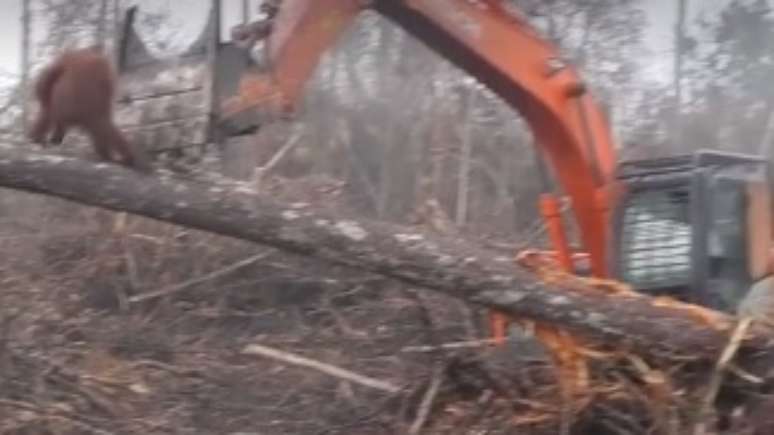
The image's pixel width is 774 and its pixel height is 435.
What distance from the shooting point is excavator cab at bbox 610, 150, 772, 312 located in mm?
8422

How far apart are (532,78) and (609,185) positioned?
69 centimetres

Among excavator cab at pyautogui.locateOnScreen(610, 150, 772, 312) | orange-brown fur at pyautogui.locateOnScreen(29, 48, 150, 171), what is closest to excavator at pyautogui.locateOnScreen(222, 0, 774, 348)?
excavator cab at pyautogui.locateOnScreen(610, 150, 772, 312)

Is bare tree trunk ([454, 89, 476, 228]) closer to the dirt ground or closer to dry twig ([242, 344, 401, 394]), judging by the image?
the dirt ground

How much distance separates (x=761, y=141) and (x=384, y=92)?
155 inches

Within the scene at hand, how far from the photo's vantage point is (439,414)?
26.1ft

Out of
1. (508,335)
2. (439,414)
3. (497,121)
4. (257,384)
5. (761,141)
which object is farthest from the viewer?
(761,141)

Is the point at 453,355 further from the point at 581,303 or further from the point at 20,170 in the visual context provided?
the point at 20,170

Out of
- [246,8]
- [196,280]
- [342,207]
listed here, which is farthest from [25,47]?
[196,280]

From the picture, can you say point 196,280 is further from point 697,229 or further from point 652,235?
point 697,229

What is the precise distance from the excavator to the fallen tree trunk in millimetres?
910

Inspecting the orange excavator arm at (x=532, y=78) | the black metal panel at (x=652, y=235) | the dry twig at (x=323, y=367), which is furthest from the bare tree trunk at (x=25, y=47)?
the black metal panel at (x=652, y=235)

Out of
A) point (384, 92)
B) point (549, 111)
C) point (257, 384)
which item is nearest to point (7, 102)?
point (384, 92)

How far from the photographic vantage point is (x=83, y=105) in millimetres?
6723

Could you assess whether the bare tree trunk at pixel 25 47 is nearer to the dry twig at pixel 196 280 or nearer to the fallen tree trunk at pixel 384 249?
the dry twig at pixel 196 280
